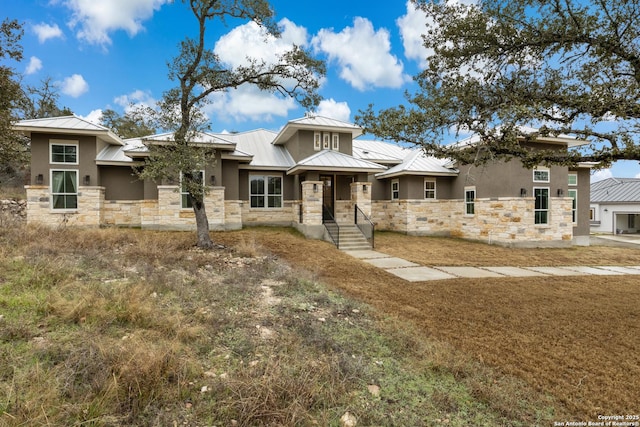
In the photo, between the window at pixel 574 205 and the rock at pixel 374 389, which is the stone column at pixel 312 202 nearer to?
the rock at pixel 374 389

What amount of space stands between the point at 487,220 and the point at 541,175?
3.39m

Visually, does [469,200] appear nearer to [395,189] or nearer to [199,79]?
[395,189]

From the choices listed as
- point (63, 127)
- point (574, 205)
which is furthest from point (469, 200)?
point (63, 127)

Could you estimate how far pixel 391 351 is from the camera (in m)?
4.00

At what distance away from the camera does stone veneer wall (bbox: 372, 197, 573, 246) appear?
1509 cm

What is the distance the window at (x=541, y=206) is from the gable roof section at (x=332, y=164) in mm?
7940

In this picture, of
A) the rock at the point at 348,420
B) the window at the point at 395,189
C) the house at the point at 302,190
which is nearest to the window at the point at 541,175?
the house at the point at 302,190

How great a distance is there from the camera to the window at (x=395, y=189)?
19109mm

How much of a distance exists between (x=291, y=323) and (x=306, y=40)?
10.7 m

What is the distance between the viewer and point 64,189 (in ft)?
47.4

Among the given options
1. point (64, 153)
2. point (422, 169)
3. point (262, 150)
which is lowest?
point (422, 169)

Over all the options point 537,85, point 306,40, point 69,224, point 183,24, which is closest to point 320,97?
point 306,40

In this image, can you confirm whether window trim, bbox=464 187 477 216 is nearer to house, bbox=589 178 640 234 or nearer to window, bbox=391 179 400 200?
window, bbox=391 179 400 200

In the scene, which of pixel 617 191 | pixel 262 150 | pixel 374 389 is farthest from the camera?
pixel 617 191
